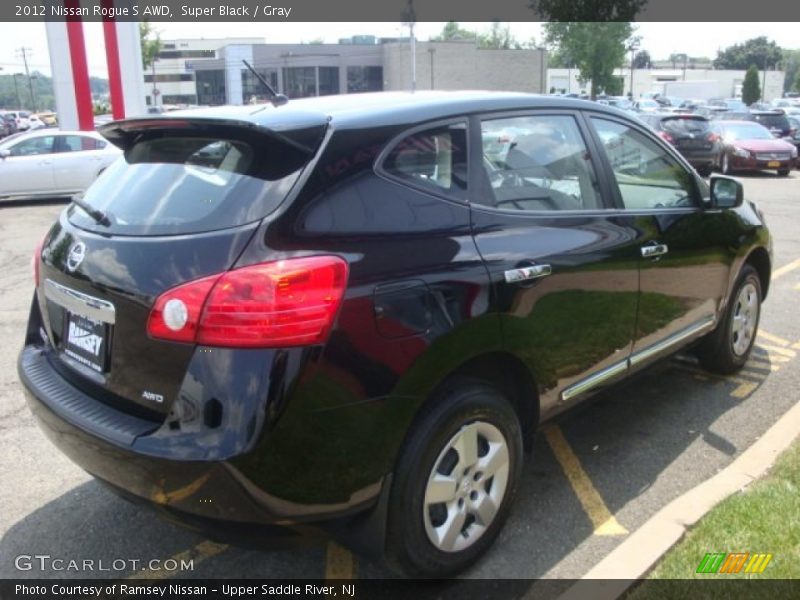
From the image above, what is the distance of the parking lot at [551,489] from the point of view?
2.94m

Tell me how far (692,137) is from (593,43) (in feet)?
78.2

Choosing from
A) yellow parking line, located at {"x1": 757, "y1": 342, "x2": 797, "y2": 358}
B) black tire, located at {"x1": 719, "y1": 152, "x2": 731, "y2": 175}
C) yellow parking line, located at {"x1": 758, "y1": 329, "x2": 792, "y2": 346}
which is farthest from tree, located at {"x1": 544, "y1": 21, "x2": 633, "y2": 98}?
yellow parking line, located at {"x1": 757, "y1": 342, "x2": 797, "y2": 358}

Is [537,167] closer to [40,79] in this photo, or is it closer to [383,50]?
[383,50]

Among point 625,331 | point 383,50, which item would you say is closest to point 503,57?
point 383,50

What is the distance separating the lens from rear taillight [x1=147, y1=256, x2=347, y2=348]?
2.19m

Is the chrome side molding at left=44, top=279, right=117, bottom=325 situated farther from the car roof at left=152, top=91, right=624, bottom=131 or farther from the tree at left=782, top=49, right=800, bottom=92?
the tree at left=782, top=49, right=800, bottom=92

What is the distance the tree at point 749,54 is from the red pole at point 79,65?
12643 centimetres

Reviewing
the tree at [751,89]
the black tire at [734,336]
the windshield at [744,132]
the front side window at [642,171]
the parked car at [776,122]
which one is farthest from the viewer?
the tree at [751,89]

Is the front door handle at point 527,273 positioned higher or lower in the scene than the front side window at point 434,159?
lower

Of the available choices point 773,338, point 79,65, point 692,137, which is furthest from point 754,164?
point 79,65

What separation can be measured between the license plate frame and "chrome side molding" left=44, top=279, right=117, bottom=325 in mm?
18

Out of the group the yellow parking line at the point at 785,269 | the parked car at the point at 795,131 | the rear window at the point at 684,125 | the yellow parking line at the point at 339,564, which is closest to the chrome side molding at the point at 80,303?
the yellow parking line at the point at 339,564

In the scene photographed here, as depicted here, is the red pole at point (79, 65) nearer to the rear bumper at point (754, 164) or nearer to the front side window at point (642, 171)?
the rear bumper at point (754, 164)

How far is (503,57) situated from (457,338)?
6417 centimetres
